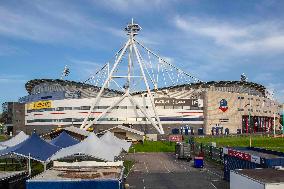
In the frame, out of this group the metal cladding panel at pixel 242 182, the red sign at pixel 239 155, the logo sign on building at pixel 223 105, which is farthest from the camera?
the logo sign on building at pixel 223 105

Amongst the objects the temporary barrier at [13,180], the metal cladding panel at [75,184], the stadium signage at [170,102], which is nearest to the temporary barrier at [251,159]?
the metal cladding panel at [75,184]

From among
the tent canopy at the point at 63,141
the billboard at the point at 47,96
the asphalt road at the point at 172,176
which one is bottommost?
the asphalt road at the point at 172,176

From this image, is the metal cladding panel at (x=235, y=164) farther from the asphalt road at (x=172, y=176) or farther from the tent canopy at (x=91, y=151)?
the tent canopy at (x=91, y=151)

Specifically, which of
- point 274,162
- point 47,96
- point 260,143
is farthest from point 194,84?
point 274,162

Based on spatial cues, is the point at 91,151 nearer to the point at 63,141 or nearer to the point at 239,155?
the point at 63,141

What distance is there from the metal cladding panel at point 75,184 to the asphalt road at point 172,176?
41.7 ft

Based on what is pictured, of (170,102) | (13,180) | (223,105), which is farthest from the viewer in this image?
(223,105)

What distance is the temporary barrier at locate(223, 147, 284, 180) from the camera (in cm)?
2842

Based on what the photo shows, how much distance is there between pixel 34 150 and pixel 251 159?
66.1 ft

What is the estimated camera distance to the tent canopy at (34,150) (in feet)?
113

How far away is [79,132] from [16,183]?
4647cm

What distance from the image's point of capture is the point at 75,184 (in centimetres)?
2002

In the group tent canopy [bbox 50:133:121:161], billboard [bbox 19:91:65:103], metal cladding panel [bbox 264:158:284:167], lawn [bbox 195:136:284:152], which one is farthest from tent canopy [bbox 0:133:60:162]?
billboard [bbox 19:91:65:103]

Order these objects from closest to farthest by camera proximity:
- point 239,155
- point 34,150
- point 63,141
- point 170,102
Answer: point 239,155 < point 34,150 < point 63,141 < point 170,102
